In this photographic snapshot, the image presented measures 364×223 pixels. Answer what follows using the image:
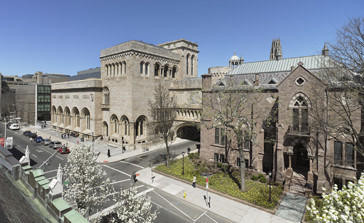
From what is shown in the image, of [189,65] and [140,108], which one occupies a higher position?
[189,65]

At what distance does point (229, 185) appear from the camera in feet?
74.0

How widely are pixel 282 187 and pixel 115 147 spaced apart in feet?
101

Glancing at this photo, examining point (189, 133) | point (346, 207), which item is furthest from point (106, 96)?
point (346, 207)

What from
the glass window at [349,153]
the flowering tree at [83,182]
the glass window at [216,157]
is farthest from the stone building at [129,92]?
the glass window at [349,153]

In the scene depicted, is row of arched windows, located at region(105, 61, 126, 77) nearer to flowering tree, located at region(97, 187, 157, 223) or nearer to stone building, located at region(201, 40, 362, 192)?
stone building, located at region(201, 40, 362, 192)

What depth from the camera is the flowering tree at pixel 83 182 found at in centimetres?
1283

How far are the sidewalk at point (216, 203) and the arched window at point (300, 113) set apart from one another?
1042 cm

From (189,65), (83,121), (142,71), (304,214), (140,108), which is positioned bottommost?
(304,214)

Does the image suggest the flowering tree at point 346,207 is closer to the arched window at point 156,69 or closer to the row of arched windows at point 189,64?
the arched window at point 156,69

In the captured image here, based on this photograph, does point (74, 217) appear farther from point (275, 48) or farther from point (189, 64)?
point (189, 64)

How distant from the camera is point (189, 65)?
179ft

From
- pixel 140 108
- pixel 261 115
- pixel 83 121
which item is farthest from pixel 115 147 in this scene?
pixel 261 115

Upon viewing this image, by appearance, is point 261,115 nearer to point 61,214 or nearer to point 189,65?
point 61,214

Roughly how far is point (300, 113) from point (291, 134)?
101 inches
